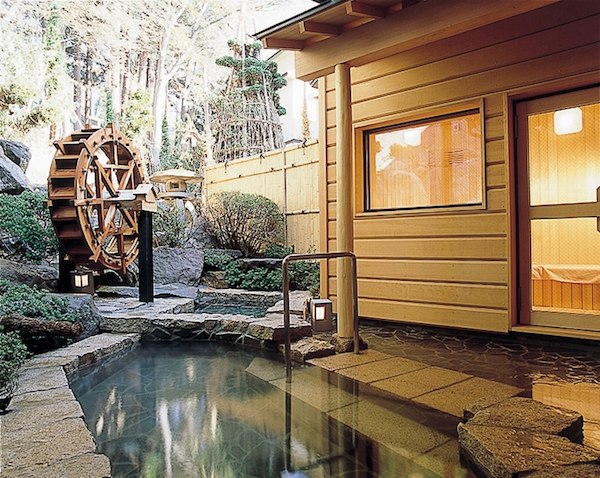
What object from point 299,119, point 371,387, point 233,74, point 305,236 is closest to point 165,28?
point 233,74

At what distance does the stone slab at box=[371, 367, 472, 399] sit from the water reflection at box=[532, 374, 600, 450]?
1.39 ft

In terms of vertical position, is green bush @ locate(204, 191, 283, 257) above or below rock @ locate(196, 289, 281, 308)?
above

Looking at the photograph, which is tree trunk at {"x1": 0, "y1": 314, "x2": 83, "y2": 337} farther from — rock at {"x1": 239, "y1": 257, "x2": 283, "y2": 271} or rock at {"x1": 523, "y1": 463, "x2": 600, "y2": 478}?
rock at {"x1": 239, "y1": 257, "x2": 283, "y2": 271}

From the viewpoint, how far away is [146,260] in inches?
230

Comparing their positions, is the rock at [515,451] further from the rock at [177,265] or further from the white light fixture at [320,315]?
the rock at [177,265]

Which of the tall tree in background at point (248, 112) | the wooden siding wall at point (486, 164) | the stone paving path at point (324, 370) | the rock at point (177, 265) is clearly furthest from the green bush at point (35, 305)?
the tall tree in background at point (248, 112)

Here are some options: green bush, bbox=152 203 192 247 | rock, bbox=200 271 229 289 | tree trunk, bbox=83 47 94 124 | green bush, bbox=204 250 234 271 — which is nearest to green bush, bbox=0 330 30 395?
rock, bbox=200 271 229 289

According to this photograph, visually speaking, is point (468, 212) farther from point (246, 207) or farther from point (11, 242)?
point (11, 242)

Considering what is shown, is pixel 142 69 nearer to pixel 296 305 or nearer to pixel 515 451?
pixel 296 305

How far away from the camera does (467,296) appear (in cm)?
408

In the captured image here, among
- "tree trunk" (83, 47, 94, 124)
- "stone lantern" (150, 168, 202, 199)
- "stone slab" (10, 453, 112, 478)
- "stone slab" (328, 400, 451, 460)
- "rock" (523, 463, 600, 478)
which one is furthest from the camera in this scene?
"tree trunk" (83, 47, 94, 124)

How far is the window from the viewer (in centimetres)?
415

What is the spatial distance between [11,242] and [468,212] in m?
6.28

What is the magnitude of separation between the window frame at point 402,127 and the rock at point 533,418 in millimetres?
2159
